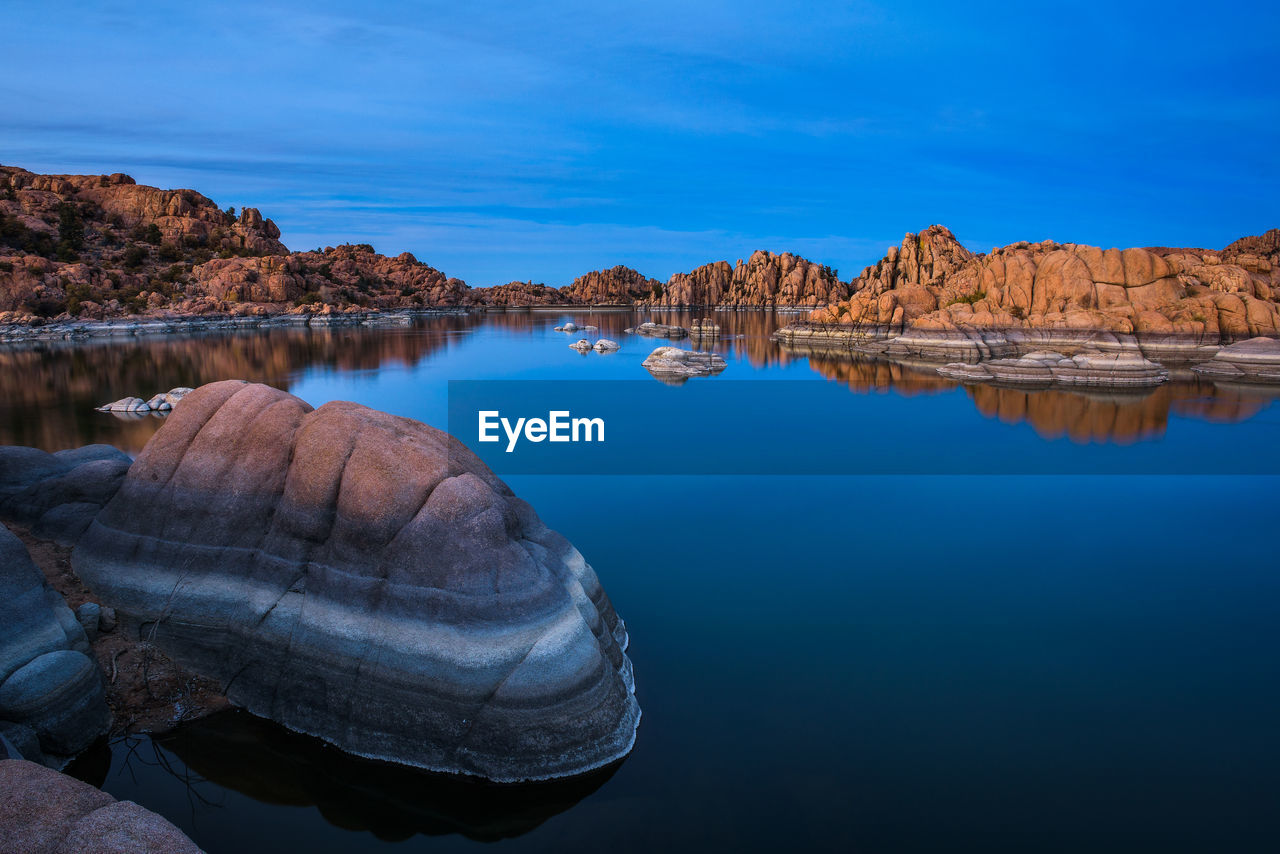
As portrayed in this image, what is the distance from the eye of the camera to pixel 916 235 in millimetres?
129125

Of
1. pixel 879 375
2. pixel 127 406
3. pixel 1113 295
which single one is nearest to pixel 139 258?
pixel 127 406

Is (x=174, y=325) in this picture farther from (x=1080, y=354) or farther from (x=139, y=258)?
(x=1080, y=354)

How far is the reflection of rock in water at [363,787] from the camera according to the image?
30.5 feet

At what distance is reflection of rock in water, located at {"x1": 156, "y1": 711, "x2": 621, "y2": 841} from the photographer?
366 inches

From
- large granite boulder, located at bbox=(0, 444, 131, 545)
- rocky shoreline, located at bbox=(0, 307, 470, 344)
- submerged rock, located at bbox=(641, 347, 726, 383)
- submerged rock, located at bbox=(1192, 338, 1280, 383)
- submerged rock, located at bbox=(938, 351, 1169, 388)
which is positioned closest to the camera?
large granite boulder, located at bbox=(0, 444, 131, 545)

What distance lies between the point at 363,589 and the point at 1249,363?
73.6 meters

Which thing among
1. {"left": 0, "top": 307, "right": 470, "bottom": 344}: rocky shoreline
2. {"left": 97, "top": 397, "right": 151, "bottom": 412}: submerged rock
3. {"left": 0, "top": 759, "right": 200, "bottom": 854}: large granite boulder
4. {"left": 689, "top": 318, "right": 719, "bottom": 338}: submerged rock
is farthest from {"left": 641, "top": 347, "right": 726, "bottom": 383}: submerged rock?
{"left": 0, "top": 307, "right": 470, "bottom": 344}: rocky shoreline

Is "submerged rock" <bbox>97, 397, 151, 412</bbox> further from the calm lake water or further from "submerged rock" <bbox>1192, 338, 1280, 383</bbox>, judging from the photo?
"submerged rock" <bbox>1192, 338, 1280, 383</bbox>

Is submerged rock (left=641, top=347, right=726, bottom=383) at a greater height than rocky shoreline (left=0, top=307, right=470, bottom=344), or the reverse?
rocky shoreline (left=0, top=307, right=470, bottom=344)

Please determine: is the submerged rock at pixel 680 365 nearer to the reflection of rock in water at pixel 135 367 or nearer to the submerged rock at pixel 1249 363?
the reflection of rock in water at pixel 135 367

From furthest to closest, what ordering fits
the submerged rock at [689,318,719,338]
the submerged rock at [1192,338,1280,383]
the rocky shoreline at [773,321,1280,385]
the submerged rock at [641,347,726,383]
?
1. the submerged rock at [689,318,719,338]
2. the submerged rock at [641,347,726,383]
3. the submerged rock at [1192,338,1280,383]
4. the rocky shoreline at [773,321,1280,385]

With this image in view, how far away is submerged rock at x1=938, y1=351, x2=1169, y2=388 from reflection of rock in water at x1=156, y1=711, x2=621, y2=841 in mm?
58344

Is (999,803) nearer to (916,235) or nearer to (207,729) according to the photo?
(207,729)

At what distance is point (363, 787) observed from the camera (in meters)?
9.76
